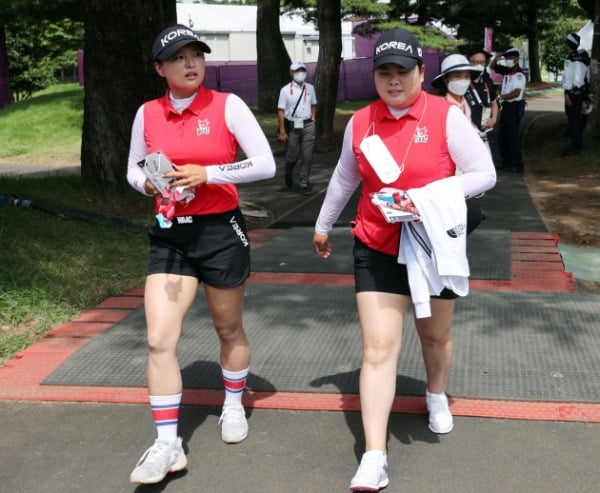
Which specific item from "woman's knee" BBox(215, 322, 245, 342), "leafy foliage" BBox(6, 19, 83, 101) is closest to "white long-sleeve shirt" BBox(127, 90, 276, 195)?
"woman's knee" BBox(215, 322, 245, 342)

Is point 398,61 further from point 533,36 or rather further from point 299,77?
point 533,36

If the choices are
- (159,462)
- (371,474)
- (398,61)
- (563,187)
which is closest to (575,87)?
(563,187)

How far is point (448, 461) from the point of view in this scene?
11.9 ft

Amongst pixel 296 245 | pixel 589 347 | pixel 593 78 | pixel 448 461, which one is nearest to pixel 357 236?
A: pixel 448 461

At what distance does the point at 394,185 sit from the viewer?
341 cm

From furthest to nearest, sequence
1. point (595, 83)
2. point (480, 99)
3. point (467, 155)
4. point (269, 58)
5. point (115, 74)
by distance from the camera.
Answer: point (269, 58), point (595, 83), point (480, 99), point (115, 74), point (467, 155)

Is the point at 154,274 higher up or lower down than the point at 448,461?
higher up

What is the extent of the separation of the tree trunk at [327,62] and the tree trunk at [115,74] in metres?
8.95

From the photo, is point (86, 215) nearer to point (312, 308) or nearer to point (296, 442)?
point (312, 308)

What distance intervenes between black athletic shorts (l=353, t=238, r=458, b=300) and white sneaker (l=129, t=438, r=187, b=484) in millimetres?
1069

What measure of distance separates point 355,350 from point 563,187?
8.08 m

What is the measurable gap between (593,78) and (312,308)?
442 inches

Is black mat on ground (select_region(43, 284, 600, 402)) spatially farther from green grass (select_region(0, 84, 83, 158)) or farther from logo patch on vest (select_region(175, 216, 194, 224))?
green grass (select_region(0, 84, 83, 158))

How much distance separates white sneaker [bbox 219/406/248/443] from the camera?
3883 mm
